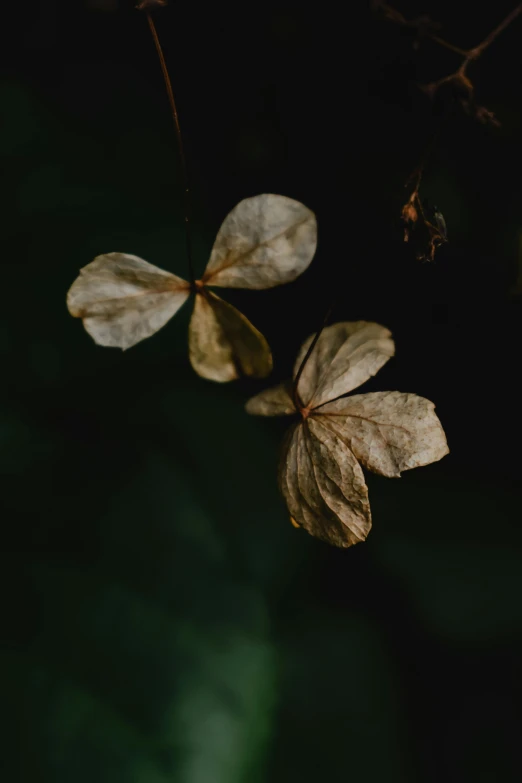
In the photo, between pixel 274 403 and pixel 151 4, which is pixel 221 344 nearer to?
pixel 274 403

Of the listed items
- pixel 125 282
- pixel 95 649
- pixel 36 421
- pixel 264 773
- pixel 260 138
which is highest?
pixel 260 138

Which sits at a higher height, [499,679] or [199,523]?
[199,523]

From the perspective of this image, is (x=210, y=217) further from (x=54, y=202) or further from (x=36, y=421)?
(x=36, y=421)

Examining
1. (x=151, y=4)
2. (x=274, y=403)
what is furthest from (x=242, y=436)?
(x=151, y=4)

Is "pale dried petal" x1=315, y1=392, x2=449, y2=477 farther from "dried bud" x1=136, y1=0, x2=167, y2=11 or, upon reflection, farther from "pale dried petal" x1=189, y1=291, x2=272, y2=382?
"dried bud" x1=136, y1=0, x2=167, y2=11

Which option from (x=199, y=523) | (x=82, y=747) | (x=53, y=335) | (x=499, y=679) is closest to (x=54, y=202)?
(x=53, y=335)

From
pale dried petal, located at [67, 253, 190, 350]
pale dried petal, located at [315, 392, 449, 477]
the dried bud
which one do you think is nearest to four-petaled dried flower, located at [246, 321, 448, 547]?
pale dried petal, located at [315, 392, 449, 477]
